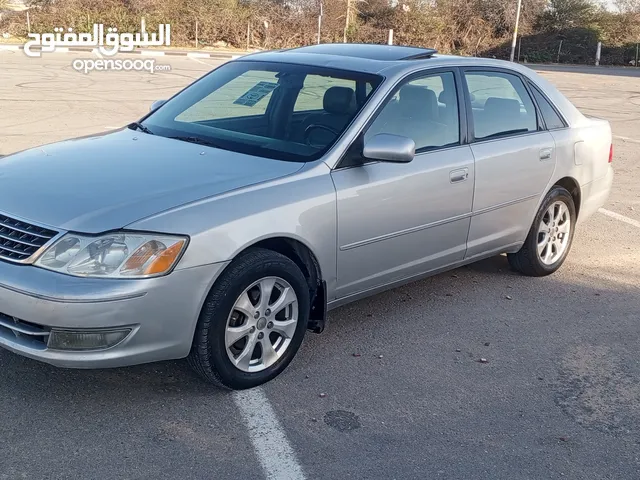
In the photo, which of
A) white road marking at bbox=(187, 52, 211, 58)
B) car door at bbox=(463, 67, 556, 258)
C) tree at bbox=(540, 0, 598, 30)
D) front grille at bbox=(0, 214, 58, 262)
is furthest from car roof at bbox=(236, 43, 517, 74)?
tree at bbox=(540, 0, 598, 30)

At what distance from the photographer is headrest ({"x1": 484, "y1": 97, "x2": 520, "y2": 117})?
213 inches

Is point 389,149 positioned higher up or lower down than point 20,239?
higher up

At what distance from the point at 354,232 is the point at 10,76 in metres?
16.5

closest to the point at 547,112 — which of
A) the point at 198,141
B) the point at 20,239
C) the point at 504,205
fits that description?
the point at 504,205

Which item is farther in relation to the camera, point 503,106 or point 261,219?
point 503,106

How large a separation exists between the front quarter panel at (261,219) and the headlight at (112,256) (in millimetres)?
61

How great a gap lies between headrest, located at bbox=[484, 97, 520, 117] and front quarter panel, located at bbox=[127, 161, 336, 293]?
1.78 meters

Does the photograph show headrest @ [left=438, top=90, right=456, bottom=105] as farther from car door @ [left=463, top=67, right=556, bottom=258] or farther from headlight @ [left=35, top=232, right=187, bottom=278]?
headlight @ [left=35, top=232, right=187, bottom=278]

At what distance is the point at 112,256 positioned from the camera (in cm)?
342

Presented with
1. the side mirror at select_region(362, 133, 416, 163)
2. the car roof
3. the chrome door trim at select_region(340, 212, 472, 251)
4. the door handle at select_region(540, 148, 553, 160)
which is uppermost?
the car roof

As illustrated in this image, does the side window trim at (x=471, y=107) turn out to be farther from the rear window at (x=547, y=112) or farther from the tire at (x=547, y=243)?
the tire at (x=547, y=243)

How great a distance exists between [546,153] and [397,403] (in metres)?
2.57

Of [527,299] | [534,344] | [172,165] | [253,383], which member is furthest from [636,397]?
[172,165]

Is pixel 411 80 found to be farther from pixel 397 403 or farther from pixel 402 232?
pixel 397 403
